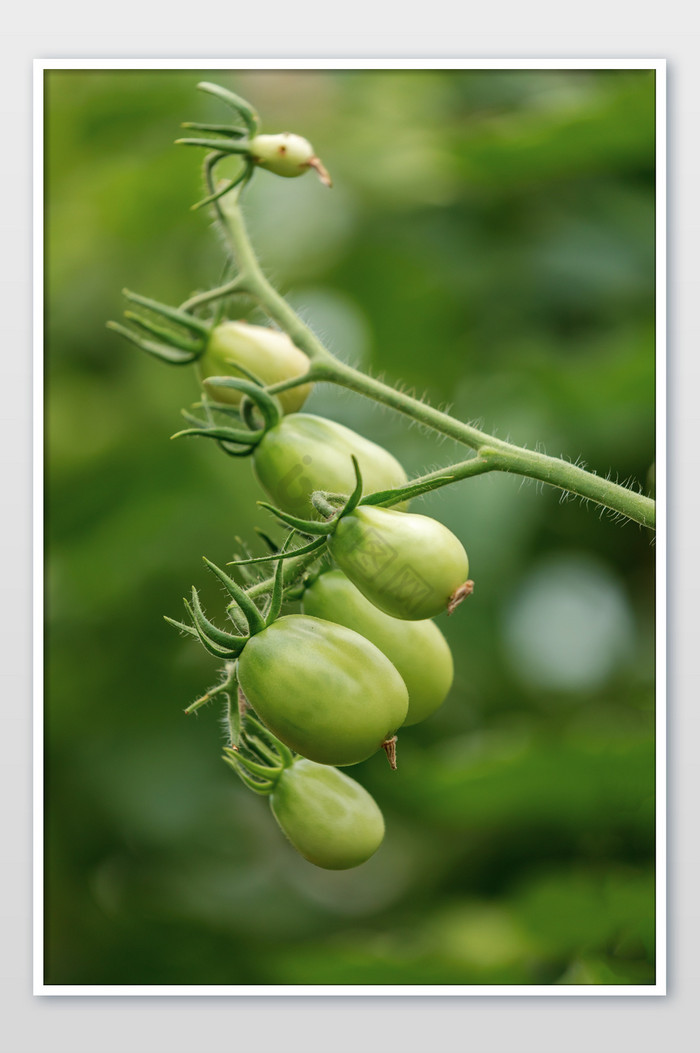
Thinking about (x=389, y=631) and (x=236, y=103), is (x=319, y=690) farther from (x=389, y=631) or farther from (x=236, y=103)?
(x=236, y=103)

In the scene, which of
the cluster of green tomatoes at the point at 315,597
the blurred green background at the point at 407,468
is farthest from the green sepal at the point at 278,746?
the blurred green background at the point at 407,468

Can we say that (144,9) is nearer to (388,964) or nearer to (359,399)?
(359,399)

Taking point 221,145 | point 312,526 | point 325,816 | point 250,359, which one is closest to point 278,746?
point 325,816

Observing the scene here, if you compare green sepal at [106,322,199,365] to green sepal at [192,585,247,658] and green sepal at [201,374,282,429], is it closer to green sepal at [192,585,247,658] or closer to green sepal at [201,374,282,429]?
green sepal at [201,374,282,429]

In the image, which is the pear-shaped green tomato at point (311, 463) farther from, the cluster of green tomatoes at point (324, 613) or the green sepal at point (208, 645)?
the green sepal at point (208, 645)

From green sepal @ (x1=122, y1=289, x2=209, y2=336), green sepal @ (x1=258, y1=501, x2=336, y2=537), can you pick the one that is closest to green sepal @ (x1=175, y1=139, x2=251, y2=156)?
green sepal @ (x1=122, y1=289, x2=209, y2=336)

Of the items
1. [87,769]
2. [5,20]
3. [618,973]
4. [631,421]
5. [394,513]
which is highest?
[5,20]

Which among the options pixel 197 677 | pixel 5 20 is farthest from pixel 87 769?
pixel 5 20
